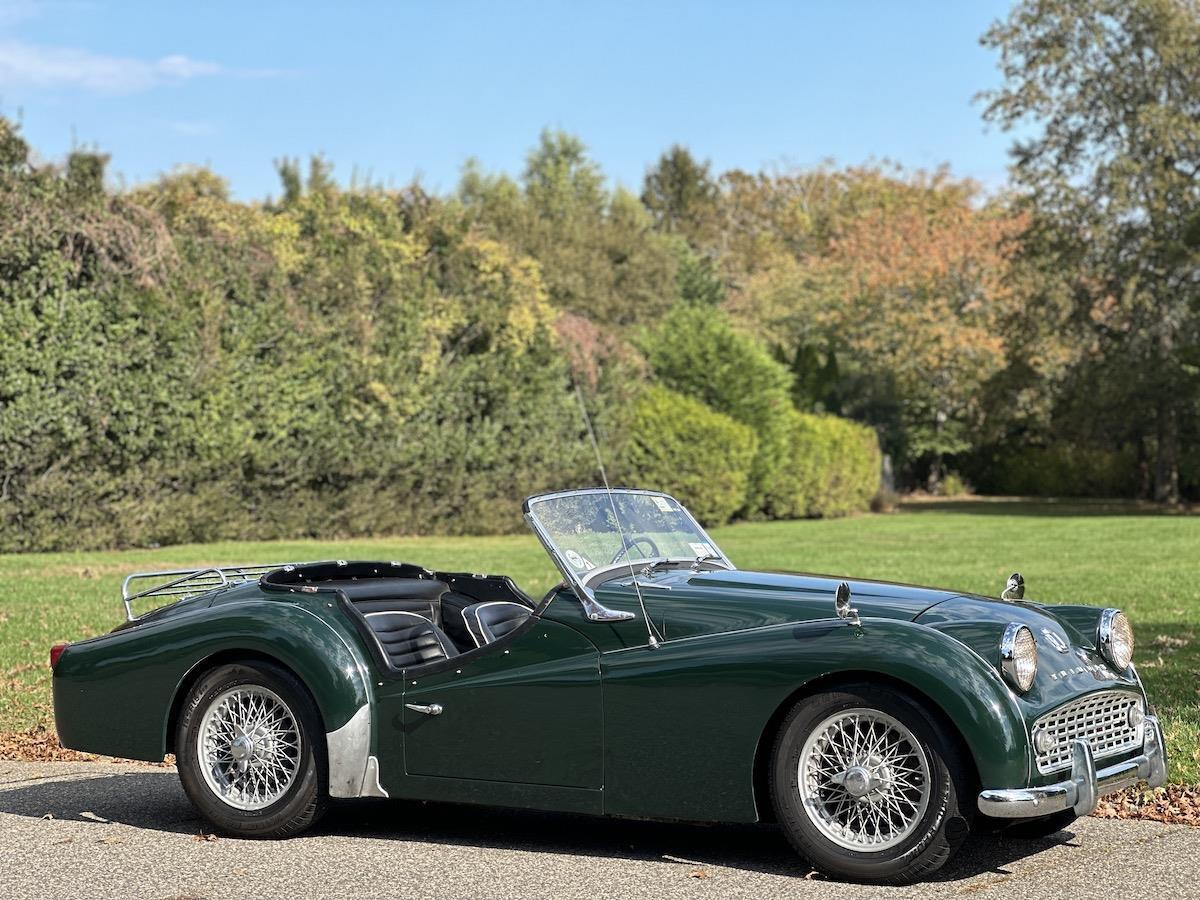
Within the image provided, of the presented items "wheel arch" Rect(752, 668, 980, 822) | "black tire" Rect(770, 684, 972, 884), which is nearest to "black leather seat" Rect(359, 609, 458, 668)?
"wheel arch" Rect(752, 668, 980, 822)

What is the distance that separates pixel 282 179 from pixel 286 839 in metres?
41.5

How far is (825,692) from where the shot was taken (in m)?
5.25

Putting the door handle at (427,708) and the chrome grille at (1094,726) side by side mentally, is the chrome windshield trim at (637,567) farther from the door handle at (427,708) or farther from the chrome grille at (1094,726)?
the chrome grille at (1094,726)

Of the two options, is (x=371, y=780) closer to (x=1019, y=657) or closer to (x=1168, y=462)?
(x=1019, y=657)

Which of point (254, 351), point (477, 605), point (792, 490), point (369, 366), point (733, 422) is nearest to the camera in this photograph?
point (477, 605)

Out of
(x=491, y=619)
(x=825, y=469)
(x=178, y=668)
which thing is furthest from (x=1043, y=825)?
(x=825, y=469)

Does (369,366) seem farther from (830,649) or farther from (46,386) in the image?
(830,649)

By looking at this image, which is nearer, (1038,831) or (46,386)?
(1038,831)

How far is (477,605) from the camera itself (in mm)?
6383

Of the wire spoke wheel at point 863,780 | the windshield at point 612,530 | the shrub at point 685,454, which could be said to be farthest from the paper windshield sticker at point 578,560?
the shrub at point 685,454

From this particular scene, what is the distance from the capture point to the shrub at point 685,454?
32281 millimetres

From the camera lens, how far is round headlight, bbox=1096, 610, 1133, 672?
5.85 m

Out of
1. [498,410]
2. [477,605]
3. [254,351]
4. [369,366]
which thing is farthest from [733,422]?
[477,605]

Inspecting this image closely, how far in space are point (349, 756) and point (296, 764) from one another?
0.83 ft
